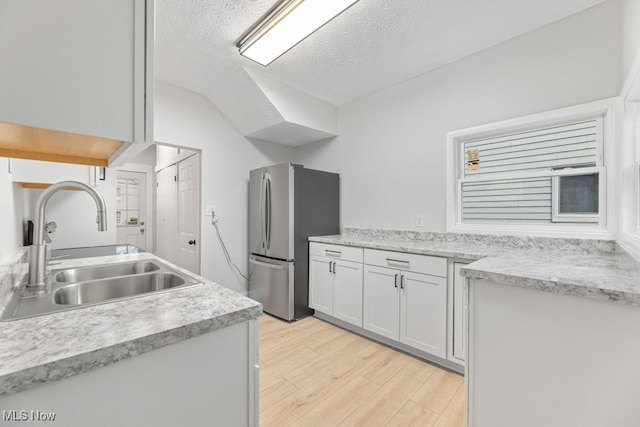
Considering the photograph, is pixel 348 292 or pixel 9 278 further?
pixel 348 292

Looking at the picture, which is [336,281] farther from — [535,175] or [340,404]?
[535,175]

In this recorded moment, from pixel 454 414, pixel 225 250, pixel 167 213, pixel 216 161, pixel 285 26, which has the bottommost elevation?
pixel 454 414

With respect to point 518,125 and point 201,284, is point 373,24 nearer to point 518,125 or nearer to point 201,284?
point 518,125

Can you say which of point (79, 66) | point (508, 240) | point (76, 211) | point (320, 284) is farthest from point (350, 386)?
point (76, 211)

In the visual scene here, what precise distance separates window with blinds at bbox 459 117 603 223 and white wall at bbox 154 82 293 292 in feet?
8.41

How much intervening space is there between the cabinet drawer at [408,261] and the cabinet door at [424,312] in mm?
47

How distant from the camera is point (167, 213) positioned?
15.2 feet

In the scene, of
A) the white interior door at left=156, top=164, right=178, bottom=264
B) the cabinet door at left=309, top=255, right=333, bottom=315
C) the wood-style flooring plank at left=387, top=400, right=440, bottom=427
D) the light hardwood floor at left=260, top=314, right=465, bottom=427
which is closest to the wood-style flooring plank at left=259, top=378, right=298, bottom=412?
the light hardwood floor at left=260, top=314, right=465, bottom=427

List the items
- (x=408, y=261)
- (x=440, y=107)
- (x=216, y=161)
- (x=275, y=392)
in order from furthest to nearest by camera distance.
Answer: (x=216, y=161) → (x=440, y=107) → (x=408, y=261) → (x=275, y=392)

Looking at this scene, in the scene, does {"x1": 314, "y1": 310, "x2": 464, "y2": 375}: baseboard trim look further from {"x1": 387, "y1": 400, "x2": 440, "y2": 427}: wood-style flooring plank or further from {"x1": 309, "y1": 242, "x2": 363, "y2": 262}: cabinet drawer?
{"x1": 309, "y1": 242, "x2": 363, "y2": 262}: cabinet drawer

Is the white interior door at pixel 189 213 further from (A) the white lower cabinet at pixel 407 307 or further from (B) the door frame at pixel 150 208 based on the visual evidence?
(A) the white lower cabinet at pixel 407 307

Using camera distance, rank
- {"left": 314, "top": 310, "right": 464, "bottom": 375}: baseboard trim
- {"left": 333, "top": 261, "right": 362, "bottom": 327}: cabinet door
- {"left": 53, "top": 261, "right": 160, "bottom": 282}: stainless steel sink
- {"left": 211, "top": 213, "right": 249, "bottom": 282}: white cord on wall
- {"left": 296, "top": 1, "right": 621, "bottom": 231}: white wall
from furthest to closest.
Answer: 1. {"left": 211, "top": 213, "right": 249, "bottom": 282}: white cord on wall
2. {"left": 333, "top": 261, "right": 362, "bottom": 327}: cabinet door
3. {"left": 314, "top": 310, "right": 464, "bottom": 375}: baseboard trim
4. {"left": 296, "top": 1, "right": 621, "bottom": 231}: white wall
5. {"left": 53, "top": 261, "right": 160, "bottom": 282}: stainless steel sink

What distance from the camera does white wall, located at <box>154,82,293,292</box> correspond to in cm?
306

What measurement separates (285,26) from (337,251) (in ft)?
6.57
